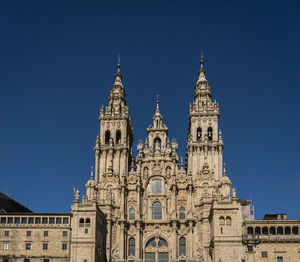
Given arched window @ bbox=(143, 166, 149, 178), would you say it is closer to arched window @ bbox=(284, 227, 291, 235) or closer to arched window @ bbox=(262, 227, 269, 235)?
arched window @ bbox=(262, 227, 269, 235)

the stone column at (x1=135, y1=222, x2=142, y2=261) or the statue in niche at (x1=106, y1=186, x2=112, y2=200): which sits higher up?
the statue in niche at (x1=106, y1=186, x2=112, y2=200)

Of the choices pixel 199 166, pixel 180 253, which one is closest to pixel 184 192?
pixel 199 166

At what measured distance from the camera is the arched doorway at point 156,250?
289 feet

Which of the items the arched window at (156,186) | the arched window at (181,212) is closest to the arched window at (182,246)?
the arched window at (181,212)

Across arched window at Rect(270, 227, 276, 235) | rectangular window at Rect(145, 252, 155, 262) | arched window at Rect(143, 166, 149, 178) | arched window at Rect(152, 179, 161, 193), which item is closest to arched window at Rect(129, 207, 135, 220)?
arched window at Rect(152, 179, 161, 193)

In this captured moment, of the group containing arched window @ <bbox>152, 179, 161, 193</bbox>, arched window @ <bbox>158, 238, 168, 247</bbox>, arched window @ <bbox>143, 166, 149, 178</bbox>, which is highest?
arched window @ <bbox>143, 166, 149, 178</bbox>

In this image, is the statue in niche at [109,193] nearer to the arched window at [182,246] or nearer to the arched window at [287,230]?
the arched window at [182,246]

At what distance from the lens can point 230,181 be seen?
89500 mm

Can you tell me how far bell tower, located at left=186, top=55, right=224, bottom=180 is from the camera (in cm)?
9262

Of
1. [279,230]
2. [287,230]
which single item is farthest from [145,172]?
[287,230]

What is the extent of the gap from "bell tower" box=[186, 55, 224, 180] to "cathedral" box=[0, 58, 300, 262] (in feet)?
0.68

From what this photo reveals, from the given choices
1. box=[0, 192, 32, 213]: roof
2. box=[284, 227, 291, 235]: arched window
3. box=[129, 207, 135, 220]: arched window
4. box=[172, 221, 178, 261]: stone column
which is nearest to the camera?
box=[284, 227, 291, 235]: arched window

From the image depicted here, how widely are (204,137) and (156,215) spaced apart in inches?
745

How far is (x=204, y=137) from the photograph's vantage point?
94438 mm
